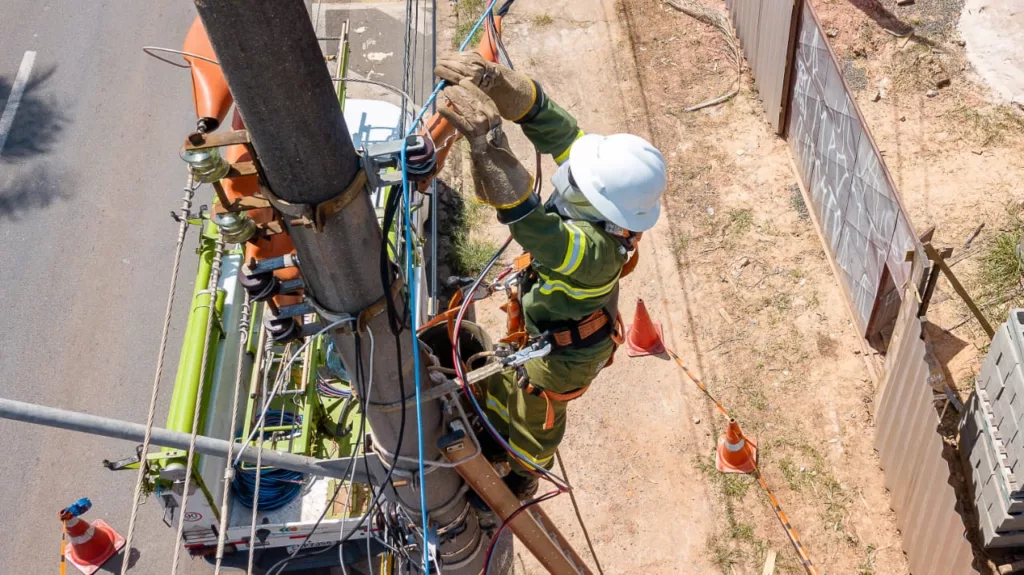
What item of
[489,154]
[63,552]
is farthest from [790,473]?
[63,552]

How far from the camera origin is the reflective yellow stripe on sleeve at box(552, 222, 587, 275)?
13.1 feet

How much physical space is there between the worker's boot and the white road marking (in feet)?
26.8

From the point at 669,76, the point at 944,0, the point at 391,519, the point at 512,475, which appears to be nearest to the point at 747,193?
the point at 669,76

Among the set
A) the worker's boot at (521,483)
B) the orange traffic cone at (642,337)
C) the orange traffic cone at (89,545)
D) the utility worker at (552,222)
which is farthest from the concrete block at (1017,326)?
the orange traffic cone at (89,545)

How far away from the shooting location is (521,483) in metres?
4.86

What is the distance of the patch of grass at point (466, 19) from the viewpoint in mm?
11438

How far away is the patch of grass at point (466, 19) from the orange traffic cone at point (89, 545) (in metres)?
6.91

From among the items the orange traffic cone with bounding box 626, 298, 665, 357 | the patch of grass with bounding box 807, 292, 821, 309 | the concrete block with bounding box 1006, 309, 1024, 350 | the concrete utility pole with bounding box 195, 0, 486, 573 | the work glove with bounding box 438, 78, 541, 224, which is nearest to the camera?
the concrete utility pole with bounding box 195, 0, 486, 573

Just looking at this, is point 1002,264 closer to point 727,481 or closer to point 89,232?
point 727,481

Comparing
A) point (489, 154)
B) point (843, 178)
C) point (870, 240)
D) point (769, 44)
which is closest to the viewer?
point (489, 154)

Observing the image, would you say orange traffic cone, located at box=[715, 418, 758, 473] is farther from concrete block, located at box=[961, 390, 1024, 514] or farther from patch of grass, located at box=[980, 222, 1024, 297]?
patch of grass, located at box=[980, 222, 1024, 297]

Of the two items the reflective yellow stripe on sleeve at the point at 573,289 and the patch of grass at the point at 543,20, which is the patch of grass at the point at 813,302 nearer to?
the reflective yellow stripe on sleeve at the point at 573,289

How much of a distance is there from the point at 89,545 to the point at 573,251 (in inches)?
202

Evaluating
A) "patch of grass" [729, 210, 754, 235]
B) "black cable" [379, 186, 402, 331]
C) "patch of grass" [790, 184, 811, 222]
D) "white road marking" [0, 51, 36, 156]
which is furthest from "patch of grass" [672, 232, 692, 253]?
"white road marking" [0, 51, 36, 156]
